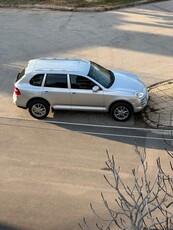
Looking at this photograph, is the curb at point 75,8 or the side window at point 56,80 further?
the curb at point 75,8

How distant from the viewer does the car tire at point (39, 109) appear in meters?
12.8

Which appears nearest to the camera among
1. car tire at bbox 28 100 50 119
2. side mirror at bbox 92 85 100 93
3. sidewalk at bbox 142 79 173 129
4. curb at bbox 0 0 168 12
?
side mirror at bbox 92 85 100 93

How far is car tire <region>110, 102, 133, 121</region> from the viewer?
12617 millimetres

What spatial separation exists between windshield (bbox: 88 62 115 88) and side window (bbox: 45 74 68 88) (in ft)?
2.53

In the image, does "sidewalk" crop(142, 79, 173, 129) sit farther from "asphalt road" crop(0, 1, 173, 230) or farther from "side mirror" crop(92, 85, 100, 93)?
"side mirror" crop(92, 85, 100, 93)

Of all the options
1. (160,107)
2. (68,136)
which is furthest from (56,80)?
(160,107)

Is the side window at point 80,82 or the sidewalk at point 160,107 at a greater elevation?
the side window at point 80,82

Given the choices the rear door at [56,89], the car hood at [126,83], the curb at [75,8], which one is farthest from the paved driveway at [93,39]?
the car hood at [126,83]

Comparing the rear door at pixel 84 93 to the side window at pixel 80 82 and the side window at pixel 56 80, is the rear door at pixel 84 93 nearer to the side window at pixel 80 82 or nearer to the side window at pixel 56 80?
the side window at pixel 80 82

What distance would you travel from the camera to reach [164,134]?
40.4ft

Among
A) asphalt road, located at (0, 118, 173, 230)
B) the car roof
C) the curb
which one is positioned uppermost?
the curb

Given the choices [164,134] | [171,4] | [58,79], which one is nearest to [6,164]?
[58,79]

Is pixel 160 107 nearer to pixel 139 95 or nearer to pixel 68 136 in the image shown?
pixel 139 95

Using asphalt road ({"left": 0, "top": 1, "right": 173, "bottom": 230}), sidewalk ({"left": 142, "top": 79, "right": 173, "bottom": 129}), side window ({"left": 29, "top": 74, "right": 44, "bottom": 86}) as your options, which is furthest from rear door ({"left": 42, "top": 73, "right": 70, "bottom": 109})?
sidewalk ({"left": 142, "top": 79, "right": 173, "bottom": 129})
